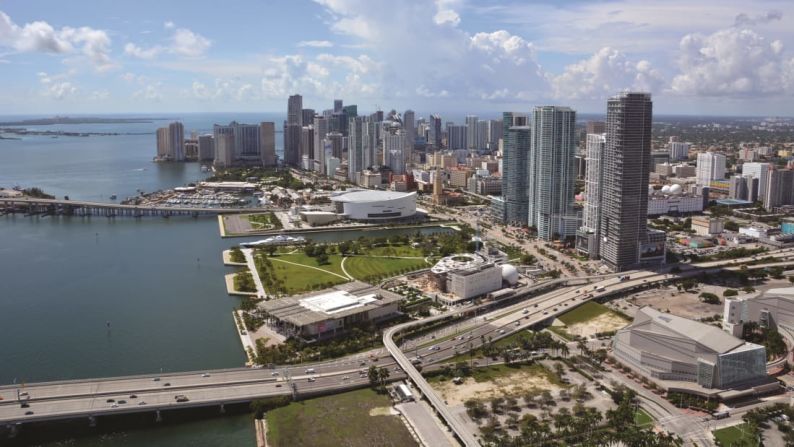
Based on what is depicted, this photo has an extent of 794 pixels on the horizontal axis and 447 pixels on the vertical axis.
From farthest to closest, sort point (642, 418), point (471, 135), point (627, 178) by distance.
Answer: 1. point (471, 135)
2. point (627, 178)
3. point (642, 418)

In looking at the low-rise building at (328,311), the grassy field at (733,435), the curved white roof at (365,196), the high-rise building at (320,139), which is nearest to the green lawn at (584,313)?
the low-rise building at (328,311)

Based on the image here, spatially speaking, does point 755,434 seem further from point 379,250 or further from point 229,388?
point 379,250

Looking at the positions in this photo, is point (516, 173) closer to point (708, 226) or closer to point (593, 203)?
point (593, 203)

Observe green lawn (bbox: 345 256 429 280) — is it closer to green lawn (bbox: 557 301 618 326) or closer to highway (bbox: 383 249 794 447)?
highway (bbox: 383 249 794 447)

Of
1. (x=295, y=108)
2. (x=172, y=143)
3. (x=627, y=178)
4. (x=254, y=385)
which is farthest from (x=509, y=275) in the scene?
(x=295, y=108)

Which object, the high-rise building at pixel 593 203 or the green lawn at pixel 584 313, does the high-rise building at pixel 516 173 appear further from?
the green lawn at pixel 584 313

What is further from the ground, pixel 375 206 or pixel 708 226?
pixel 375 206
